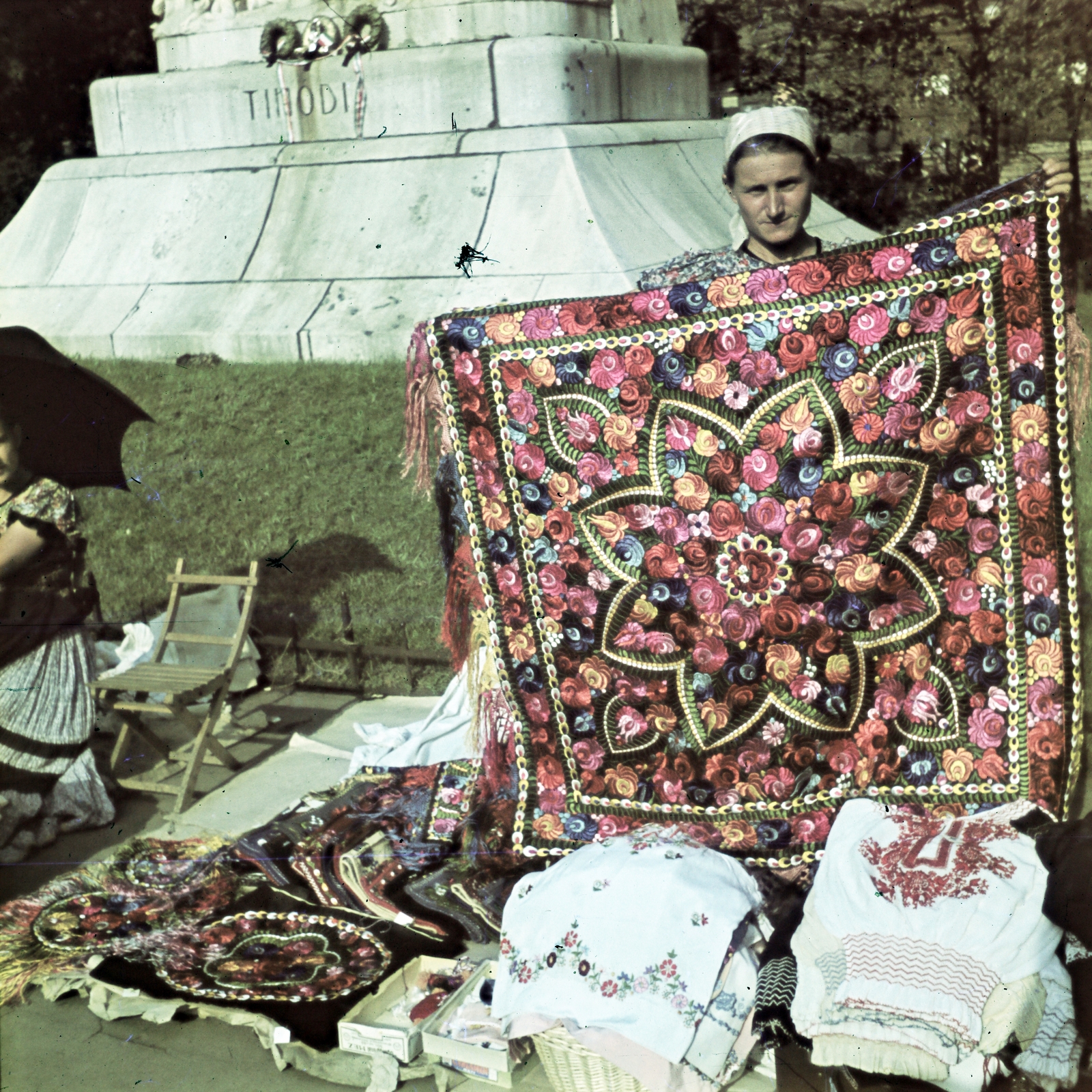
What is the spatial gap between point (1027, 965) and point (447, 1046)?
159 cm

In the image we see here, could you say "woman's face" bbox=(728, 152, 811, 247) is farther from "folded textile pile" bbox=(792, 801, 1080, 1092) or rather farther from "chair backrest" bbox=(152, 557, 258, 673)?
"chair backrest" bbox=(152, 557, 258, 673)

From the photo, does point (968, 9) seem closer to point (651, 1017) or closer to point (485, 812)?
point (485, 812)

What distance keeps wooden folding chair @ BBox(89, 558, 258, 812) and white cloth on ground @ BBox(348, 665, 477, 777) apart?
2.16 ft

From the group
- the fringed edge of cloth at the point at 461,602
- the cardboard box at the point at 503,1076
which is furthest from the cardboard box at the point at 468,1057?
the fringed edge of cloth at the point at 461,602

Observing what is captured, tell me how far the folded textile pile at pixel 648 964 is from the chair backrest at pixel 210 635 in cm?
253

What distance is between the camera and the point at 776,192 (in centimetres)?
Answer: 380

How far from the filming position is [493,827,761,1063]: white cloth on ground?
9.86ft

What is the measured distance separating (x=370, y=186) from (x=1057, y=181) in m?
7.79

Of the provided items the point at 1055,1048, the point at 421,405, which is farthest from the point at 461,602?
the point at 1055,1048

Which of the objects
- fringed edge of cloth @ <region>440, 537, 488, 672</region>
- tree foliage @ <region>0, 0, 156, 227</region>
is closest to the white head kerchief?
fringed edge of cloth @ <region>440, 537, 488, 672</region>

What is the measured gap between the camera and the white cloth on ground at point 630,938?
3004mm

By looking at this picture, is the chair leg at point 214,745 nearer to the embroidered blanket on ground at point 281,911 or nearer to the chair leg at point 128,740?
the chair leg at point 128,740

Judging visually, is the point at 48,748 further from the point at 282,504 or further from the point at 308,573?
the point at 282,504

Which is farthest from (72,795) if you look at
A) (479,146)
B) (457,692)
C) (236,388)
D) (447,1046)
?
(479,146)
